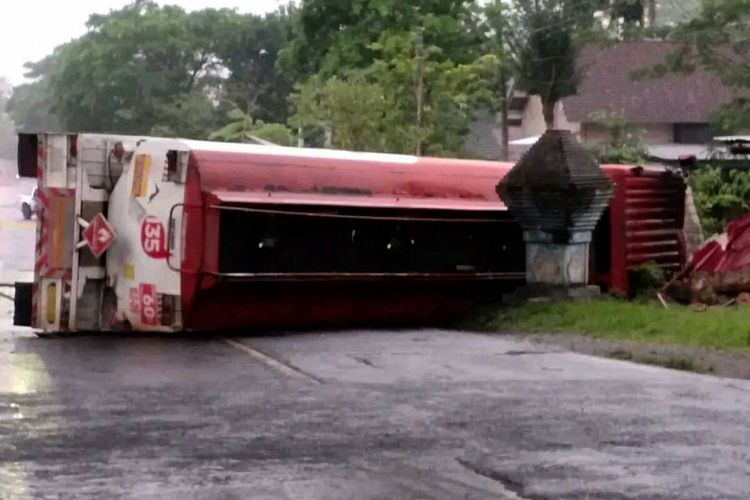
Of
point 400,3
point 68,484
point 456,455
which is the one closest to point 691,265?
point 456,455

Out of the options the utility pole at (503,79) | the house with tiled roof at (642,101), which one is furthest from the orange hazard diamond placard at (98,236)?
the house with tiled roof at (642,101)

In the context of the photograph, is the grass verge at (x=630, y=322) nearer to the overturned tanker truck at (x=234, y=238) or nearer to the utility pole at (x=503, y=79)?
the overturned tanker truck at (x=234, y=238)

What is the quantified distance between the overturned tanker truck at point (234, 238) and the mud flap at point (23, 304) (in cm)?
2

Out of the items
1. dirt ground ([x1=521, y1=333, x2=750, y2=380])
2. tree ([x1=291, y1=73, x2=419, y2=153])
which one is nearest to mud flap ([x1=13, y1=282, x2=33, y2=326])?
dirt ground ([x1=521, y1=333, x2=750, y2=380])

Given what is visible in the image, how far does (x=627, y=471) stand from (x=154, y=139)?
8.32 metres

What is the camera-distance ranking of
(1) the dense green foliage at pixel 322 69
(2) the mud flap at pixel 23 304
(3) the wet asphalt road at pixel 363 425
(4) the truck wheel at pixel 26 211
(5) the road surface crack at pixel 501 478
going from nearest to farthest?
(5) the road surface crack at pixel 501 478
(3) the wet asphalt road at pixel 363 425
(2) the mud flap at pixel 23 304
(1) the dense green foliage at pixel 322 69
(4) the truck wheel at pixel 26 211

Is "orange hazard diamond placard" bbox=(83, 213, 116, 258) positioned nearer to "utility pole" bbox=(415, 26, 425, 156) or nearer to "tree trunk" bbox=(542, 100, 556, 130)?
"utility pole" bbox=(415, 26, 425, 156)

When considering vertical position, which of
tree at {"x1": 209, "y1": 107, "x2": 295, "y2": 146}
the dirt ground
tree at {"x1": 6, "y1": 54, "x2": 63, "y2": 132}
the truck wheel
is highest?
tree at {"x1": 6, "y1": 54, "x2": 63, "y2": 132}

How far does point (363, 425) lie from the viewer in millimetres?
7902

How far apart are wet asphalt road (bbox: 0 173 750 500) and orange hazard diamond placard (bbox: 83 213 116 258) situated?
1.81 metres

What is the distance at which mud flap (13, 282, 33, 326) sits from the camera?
13789 mm

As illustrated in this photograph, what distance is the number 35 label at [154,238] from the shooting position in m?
13.5

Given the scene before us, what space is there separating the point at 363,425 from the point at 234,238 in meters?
5.65

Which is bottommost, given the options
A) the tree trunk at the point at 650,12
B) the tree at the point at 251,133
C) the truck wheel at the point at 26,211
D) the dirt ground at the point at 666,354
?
the truck wheel at the point at 26,211
